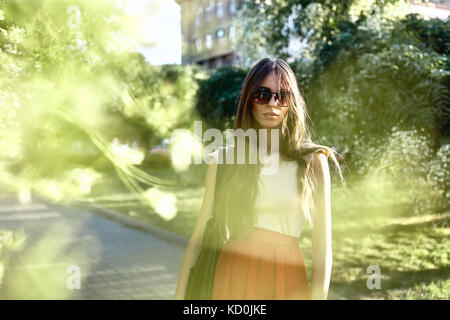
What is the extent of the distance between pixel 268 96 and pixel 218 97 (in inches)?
290

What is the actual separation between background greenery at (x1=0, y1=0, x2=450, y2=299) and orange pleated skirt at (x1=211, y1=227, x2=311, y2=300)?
3.35 ft

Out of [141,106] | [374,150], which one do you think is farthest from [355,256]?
[141,106]

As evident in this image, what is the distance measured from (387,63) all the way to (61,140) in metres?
4.24

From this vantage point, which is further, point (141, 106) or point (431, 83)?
point (431, 83)

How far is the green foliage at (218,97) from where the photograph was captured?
352 inches

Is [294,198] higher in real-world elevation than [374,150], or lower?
lower

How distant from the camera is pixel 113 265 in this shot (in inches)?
264

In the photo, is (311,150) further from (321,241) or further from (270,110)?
(321,241)

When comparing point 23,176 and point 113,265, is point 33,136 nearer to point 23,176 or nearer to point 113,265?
point 23,176

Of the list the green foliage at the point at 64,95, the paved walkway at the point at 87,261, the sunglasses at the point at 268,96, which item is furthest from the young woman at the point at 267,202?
the paved walkway at the point at 87,261

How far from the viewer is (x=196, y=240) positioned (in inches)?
75.3

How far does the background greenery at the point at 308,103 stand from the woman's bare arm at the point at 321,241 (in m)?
1.25

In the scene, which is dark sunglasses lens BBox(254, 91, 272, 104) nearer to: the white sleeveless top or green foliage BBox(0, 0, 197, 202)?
the white sleeveless top
